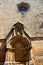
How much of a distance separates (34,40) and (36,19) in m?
1.13

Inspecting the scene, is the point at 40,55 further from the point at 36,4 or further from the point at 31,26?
the point at 36,4

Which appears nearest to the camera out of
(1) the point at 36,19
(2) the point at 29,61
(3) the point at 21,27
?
(2) the point at 29,61

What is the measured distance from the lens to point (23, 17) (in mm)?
10000

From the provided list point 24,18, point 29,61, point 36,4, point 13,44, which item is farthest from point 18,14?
point 29,61

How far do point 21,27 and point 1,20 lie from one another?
116 cm

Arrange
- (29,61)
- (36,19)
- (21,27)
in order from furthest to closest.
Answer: (36,19), (21,27), (29,61)

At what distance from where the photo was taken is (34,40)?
923 cm

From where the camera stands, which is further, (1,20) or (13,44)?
(1,20)

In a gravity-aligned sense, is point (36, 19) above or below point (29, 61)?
above

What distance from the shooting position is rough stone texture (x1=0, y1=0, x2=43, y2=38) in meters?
9.62

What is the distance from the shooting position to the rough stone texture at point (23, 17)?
379 inches

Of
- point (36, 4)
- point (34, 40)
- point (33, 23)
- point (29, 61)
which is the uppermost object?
point (36, 4)

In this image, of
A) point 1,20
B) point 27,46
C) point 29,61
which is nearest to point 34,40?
point 27,46

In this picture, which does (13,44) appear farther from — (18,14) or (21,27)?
(18,14)
